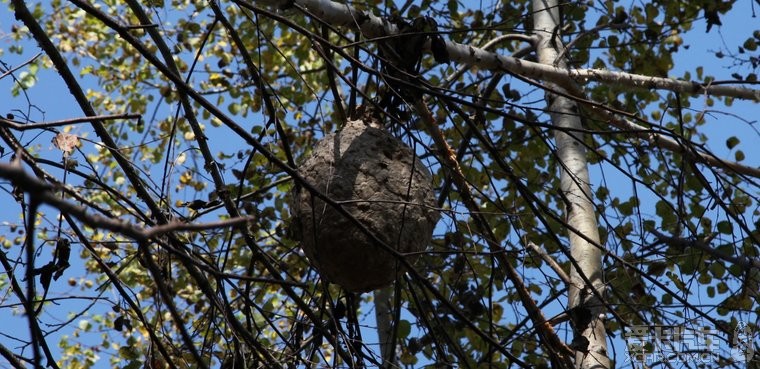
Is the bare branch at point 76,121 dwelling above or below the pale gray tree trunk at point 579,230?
below

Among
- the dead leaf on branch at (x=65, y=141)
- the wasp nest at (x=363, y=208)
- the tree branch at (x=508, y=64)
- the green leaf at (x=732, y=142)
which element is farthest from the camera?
the green leaf at (x=732, y=142)

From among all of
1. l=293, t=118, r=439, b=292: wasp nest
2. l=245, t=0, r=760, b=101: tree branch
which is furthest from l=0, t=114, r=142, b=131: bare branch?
l=245, t=0, r=760, b=101: tree branch

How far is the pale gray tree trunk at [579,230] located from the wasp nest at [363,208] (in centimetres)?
47

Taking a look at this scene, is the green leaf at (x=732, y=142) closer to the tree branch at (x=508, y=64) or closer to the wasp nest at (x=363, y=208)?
the tree branch at (x=508, y=64)

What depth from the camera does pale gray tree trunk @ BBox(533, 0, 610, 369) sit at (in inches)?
120

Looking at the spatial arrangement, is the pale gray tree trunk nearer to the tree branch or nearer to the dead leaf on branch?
the tree branch

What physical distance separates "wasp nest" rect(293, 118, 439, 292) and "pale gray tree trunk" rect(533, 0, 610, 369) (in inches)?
18.7

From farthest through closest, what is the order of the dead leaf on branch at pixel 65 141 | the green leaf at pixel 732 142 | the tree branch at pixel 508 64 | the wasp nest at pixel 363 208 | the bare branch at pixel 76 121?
1. the green leaf at pixel 732 142
2. the tree branch at pixel 508 64
3. the wasp nest at pixel 363 208
4. the dead leaf on branch at pixel 65 141
5. the bare branch at pixel 76 121

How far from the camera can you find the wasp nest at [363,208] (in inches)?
106

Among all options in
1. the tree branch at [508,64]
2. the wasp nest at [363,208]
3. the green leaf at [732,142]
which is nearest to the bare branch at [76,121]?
the wasp nest at [363,208]

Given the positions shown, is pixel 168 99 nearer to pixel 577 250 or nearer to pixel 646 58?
pixel 646 58

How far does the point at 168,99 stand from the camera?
21.0 ft

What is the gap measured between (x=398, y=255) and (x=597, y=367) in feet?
3.25

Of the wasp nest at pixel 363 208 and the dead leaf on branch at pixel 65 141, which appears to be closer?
the dead leaf on branch at pixel 65 141
